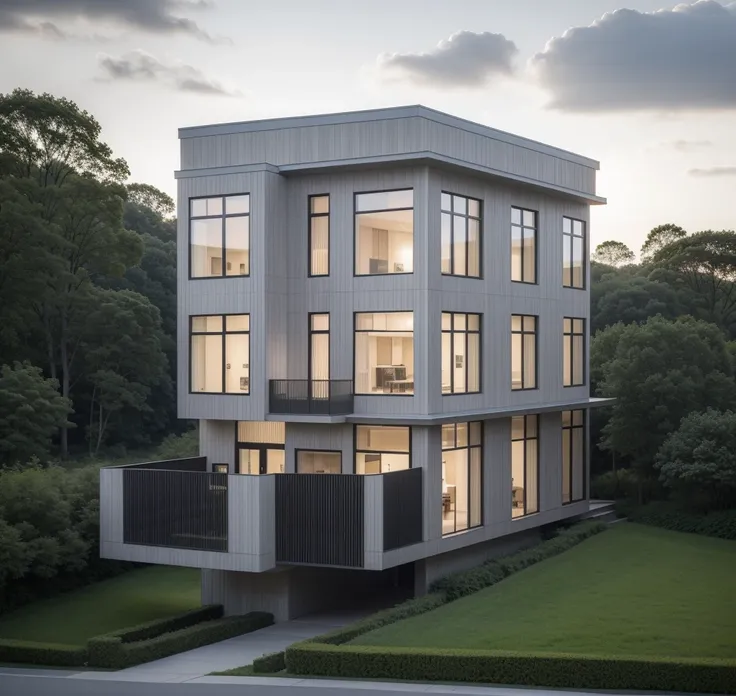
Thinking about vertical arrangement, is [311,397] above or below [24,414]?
above

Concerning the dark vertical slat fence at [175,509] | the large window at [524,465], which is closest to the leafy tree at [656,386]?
→ the large window at [524,465]

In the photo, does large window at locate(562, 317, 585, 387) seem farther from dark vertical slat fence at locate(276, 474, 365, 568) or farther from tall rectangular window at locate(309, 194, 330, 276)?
dark vertical slat fence at locate(276, 474, 365, 568)

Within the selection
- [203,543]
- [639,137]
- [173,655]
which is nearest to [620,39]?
[639,137]

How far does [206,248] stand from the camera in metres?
26.7

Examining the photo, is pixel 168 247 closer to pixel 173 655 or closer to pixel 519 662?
pixel 173 655

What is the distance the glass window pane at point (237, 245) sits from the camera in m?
26.2

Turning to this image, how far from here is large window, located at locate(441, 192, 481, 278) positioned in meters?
26.4

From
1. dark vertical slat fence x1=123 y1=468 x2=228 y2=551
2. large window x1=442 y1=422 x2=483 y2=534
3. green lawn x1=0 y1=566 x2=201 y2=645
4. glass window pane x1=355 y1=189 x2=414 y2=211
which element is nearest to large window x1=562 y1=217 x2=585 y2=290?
large window x1=442 y1=422 x2=483 y2=534

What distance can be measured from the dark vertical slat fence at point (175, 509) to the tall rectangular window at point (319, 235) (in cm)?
567

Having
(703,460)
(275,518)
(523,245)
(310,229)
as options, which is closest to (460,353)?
(310,229)

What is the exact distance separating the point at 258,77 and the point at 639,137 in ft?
43.4

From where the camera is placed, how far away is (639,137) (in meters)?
36.6

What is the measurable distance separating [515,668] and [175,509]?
30.7 feet

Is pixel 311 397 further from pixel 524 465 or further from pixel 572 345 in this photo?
pixel 572 345
